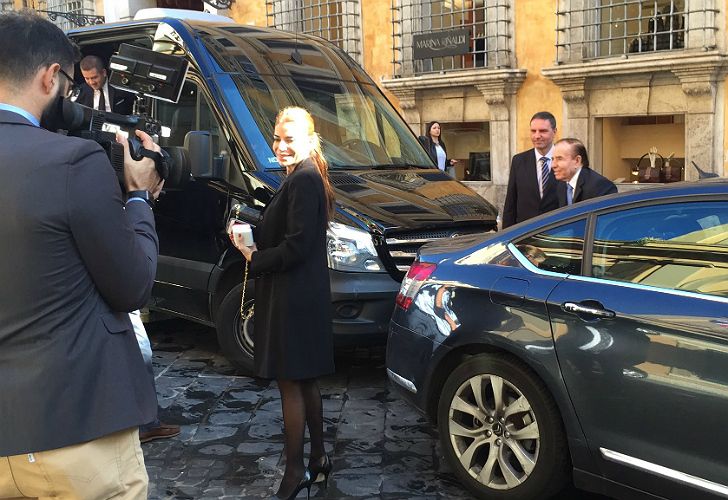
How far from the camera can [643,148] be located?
12.3 metres

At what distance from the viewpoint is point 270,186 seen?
213 inches

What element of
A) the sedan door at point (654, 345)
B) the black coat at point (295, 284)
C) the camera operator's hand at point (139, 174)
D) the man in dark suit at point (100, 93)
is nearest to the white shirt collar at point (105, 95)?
the man in dark suit at point (100, 93)

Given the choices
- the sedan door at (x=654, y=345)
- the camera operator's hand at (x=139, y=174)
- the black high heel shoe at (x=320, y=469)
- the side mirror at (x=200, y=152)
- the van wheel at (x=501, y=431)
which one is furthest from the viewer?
the side mirror at (x=200, y=152)

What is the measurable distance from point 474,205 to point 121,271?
423 centimetres

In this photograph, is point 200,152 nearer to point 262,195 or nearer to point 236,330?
point 262,195

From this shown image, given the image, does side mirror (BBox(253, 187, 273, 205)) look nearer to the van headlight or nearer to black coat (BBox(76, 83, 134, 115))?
the van headlight

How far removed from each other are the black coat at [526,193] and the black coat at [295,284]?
103 inches

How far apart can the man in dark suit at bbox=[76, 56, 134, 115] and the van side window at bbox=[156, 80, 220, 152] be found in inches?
15.0

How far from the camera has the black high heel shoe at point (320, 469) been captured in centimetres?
396

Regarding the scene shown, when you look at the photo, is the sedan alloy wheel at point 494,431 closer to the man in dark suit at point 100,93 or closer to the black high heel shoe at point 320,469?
the black high heel shoe at point 320,469

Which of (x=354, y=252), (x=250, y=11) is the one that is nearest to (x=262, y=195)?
(x=354, y=252)

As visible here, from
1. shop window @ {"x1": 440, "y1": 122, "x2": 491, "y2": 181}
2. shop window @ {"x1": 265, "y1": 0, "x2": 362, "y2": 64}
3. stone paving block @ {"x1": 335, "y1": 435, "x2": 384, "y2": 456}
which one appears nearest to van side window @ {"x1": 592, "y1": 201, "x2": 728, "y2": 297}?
stone paving block @ {"x1": 335, "y1": 435, "x2": 384, "y2": 456}

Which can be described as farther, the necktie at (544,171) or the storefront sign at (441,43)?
the storefront sign at (441,43)

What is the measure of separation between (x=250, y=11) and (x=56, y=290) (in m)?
16.4
